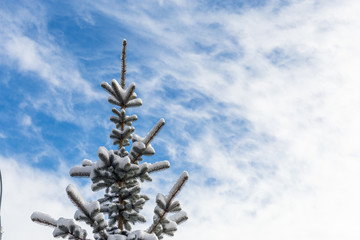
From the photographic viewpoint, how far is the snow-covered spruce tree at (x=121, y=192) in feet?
16.3

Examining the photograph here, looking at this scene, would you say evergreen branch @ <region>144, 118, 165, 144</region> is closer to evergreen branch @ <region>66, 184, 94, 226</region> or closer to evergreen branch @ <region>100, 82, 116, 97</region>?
evergreen branch @ <region>100, 82, 116, 97</region>

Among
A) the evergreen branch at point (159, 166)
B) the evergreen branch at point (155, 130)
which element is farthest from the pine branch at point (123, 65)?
the evergreen branch at point (159, 166)

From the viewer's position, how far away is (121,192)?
230 inches

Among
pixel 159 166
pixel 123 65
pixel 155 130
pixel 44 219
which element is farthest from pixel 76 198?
pixel 123 65

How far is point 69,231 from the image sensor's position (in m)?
4.92

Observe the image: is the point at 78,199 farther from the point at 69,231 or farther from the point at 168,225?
the point at 168,225

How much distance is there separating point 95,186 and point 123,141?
1156mm

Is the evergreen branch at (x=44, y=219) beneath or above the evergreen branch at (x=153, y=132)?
beneath

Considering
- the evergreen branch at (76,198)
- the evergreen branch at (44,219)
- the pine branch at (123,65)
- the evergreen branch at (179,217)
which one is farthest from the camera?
the pine branch at (123,65)

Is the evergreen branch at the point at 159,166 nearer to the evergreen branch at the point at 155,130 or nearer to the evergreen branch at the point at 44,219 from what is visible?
the evergreen branch at the point at 155,130

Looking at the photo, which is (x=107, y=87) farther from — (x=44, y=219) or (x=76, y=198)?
(x=44, y=219)

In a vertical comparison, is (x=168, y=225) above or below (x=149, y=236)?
above

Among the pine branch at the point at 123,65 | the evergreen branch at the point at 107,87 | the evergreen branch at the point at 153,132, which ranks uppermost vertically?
the pine branch at the point at 123,65

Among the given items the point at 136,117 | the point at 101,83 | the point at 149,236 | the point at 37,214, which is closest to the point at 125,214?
the point at 149,236
